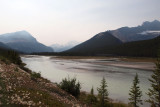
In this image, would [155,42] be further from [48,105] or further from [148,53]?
[48,105]

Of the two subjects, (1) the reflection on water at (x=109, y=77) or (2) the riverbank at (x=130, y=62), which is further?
(2) the riverbank at (x=130, y=62)

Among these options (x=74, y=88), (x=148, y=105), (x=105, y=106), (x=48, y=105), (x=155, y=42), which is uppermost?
(x=155, y=42)

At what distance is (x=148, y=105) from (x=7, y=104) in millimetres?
16745

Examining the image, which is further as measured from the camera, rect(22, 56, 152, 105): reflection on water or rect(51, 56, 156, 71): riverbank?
rect(51, 56, 156, 71): riverbank

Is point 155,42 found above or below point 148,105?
above

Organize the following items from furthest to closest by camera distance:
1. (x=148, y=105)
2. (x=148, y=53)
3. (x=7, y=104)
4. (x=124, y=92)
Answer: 1. (x=148, y=53)
2. (x=124, y=92)
3. (x=148, y=105)
4. (x=7, y=104)

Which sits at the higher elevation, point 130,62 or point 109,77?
point 130,62

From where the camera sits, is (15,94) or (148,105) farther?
(148,105)

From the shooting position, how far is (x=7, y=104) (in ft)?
20.3

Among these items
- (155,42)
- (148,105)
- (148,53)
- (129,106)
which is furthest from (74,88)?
(155,42)

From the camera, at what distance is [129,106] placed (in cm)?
1572

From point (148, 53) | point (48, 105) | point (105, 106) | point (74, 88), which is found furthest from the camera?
point (148, 53)

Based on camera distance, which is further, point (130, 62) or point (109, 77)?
point (130, 62)

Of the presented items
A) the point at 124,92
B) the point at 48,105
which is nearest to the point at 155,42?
the point at 124,92
